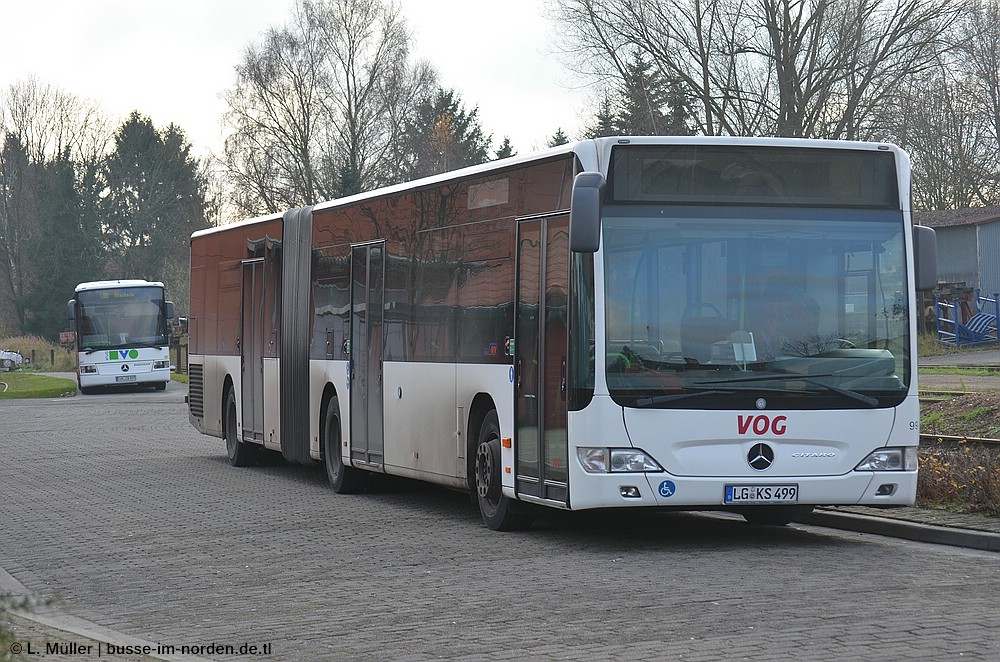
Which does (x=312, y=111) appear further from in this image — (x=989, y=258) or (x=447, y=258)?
(x=447, y=258)

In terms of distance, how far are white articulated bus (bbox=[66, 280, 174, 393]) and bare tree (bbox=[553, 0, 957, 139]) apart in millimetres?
17899

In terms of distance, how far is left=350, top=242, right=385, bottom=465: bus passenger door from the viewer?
1563cm

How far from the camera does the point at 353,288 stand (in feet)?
53.7

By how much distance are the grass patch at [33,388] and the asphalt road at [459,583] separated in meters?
32.9

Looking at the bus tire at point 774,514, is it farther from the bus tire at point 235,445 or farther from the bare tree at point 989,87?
the bare tree at point 989,87

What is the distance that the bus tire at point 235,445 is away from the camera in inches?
824

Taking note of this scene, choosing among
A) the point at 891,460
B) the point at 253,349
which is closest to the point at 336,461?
the point at 253,349

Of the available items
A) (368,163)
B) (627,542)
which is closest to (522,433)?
(627,542)

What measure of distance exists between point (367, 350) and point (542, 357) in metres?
4.47

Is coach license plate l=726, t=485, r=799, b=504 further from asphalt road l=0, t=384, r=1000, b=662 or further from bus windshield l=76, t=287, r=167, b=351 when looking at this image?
bus windshield l=76, t=287, r=167, b=351

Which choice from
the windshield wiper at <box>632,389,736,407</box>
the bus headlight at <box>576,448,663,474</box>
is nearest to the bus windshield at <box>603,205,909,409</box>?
the windshield wiper at <box>632,389,736,407</box>

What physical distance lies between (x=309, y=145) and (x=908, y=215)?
58786mm

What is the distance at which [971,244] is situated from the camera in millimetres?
57781

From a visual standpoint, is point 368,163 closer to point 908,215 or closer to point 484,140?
point 484,140
